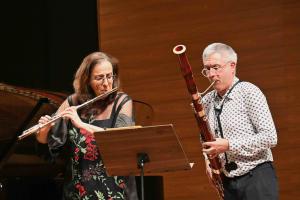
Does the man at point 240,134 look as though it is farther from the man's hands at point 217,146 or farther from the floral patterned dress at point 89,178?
the floral patterned dress at point 89,178

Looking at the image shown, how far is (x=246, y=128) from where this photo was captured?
281cm

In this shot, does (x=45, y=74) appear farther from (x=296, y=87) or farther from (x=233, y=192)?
(x=233, y=192)

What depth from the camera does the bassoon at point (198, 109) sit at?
2727 millimetres

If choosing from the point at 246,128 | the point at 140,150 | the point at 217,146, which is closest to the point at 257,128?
the point at 246,128

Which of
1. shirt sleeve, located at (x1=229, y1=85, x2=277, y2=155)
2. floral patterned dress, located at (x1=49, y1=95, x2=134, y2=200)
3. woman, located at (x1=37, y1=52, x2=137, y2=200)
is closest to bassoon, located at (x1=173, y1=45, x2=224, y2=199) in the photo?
shirt sleeve, located at (x1=229, y1=85, x2=277, y2=155)

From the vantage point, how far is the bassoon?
2727 mm

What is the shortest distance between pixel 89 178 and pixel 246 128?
841 millimetres

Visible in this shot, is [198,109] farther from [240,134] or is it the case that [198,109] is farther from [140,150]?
[140,150]

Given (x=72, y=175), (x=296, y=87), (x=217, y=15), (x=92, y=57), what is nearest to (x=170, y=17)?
(x=217, y=15)

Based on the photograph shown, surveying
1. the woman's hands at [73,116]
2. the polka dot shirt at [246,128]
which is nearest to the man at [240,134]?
the polka dot shirt at [246,128]

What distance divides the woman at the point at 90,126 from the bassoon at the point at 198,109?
37 cm

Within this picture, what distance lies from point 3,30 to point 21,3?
0.35m

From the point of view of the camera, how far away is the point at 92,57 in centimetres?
310

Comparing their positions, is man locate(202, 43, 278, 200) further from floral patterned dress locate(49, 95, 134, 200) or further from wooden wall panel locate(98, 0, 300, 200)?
wooden wall panel locate(98, 0, 300, 200)
